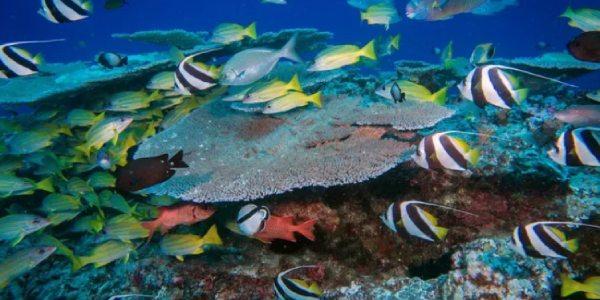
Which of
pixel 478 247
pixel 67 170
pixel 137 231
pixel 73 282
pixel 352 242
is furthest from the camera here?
pixel 67 170

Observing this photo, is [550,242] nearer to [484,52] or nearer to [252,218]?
[252,218]

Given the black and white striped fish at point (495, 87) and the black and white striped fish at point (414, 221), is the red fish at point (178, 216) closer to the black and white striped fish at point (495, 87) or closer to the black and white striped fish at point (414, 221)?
the black and white striped fish at point (414, 221)

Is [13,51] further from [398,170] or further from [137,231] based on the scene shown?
[398,170]

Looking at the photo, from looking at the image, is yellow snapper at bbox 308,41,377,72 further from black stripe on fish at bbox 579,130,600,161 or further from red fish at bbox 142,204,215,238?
black stripe on fish at bbox 579,130,600,161

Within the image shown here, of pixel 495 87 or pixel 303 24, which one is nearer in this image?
pixel 495 87

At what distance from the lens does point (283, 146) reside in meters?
4.01

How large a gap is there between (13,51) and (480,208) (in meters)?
4.54

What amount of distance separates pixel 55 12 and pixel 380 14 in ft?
14.8

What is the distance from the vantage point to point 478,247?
2914 millimetres

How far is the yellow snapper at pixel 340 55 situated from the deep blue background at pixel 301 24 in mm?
39796

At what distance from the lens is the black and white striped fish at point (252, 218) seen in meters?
2.86

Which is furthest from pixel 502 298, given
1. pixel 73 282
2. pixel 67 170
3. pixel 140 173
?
pixel 67 170

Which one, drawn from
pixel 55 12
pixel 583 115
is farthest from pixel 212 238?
pixel 583 115

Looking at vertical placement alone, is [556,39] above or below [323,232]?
below
